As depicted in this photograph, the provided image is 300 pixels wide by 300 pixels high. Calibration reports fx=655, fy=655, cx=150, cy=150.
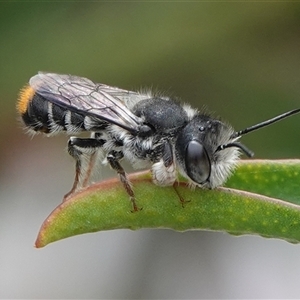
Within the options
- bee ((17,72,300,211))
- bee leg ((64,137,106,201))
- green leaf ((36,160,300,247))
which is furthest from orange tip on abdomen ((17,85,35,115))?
green leaf ((36,160,300,247))

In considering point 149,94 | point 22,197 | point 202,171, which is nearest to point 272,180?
point 202,171

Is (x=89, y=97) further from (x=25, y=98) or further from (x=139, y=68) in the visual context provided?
(x=139, y=68)

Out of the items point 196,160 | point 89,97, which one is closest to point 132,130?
point 89,97

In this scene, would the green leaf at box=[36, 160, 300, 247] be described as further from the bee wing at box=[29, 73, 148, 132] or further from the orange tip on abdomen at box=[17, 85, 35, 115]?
the orange tip on abdomen at box=[17, 85, 35, 115]

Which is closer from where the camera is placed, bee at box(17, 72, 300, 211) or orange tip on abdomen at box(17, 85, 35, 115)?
bee at box(17, 72, 300, 211)

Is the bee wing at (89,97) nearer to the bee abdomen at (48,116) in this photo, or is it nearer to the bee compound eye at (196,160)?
the bee abdomen at (48,116)

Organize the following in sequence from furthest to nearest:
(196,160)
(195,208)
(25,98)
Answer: (25,98)
(196,160)
(195,208)

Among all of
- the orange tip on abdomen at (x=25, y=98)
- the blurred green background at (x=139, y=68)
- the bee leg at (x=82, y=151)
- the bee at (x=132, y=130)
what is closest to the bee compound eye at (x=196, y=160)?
the bee at (x=132, y=130)
